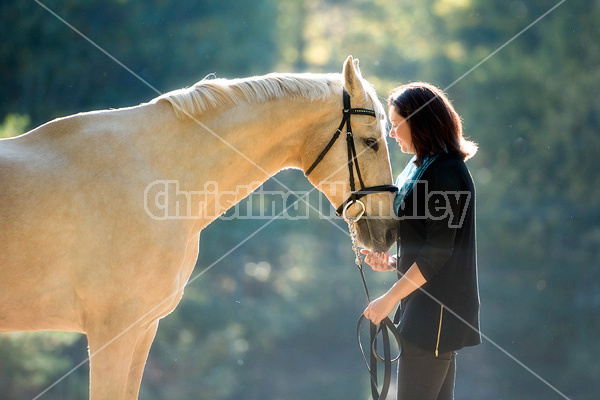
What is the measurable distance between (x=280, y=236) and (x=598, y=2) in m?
10.1

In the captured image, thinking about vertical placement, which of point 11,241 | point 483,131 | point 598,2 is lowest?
point 11,241

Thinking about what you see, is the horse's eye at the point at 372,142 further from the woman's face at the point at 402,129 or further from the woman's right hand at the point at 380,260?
the woman's right hand at the point at 380,260

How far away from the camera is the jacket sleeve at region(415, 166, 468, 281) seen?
2471 mm

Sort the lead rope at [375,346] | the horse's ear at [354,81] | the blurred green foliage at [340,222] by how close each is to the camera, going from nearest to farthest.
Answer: the lead rope at [375,346] < the horse's ear at [354,81] < the blurred green foliage at [340,222]

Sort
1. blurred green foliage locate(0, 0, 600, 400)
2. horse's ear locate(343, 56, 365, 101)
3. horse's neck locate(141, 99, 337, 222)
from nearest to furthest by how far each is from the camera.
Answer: horse's neck locate(141, 99, 337, 222)
horse's ear locate(343, 56, 365, 101)
blurred green foliage locate(0, 0, 600, 400)

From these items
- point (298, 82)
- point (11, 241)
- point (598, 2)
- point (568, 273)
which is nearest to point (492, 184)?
point (568, 273)

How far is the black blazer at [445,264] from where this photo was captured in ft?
8.12

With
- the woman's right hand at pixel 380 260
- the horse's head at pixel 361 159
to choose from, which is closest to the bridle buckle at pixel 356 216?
the horse's head at pixel 361 159

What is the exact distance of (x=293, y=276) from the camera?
1600cm

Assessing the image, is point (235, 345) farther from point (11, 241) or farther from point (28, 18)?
point (11, 241)

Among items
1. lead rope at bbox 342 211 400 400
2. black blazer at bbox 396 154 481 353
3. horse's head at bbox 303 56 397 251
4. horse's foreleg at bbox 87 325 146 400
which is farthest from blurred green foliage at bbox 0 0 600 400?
black blazer at bbox 396 154 481 353

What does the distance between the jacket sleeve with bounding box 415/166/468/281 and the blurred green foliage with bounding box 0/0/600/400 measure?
384 inches

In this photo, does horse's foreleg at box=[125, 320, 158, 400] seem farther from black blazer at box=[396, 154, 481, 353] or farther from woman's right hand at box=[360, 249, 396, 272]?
black blazer at box=[396, 154, 481, 353]

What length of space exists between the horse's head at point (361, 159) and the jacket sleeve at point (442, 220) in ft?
1.41
